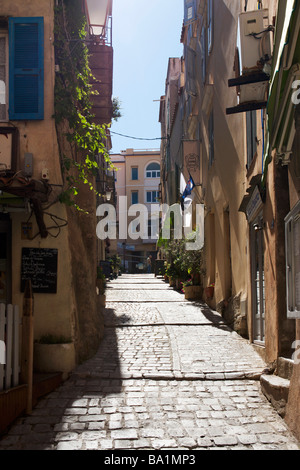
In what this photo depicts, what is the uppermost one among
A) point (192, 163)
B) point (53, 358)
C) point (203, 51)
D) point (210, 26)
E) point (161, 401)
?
point (203, 51)

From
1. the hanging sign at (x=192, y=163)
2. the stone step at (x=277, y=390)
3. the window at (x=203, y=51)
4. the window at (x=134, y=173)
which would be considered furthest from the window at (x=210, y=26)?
the window at (x=134, y=173)

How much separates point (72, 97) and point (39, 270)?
3034 mm

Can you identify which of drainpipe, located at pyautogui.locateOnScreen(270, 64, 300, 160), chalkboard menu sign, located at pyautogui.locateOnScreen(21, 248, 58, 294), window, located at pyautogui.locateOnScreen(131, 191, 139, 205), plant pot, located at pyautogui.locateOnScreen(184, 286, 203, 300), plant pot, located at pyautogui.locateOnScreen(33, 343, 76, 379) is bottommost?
plant pot, located at pyautogui.locateOnScreen(33, 343, 76, 379)

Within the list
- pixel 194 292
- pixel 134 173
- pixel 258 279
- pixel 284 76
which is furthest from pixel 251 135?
pixel 134 173

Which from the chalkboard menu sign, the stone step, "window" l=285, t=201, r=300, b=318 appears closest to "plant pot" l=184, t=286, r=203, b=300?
the chalkboard menu sign

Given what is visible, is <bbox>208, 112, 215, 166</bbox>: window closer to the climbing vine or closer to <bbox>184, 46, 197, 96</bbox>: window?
<bbox>184, 46, 197, 96</bbox>: window

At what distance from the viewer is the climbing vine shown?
7629mm

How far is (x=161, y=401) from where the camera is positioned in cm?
607

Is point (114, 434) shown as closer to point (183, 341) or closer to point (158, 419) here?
point (158, 419)

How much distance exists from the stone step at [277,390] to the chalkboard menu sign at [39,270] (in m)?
3.45

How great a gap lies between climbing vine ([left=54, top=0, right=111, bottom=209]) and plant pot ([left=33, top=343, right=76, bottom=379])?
88.8 inches

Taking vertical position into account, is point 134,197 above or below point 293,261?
above

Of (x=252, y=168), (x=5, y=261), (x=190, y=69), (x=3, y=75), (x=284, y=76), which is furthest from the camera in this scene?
(x=190, y=69)

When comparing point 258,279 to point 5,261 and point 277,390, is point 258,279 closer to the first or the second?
point 277,390
